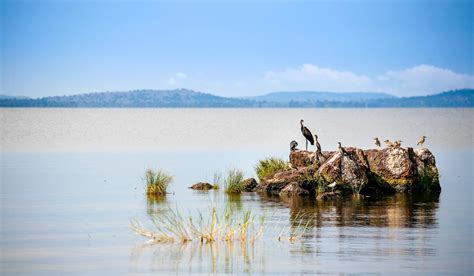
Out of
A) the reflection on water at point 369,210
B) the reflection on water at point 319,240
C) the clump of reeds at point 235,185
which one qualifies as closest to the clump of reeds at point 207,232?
the reflection on water at point 319,240

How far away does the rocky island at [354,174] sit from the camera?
25406mm

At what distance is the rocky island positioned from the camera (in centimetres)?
2541

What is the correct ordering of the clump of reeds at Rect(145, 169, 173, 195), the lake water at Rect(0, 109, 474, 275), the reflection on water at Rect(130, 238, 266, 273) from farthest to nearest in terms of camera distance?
the clump of reeds at Rect(145, 169, 173, 195) → the lake water at Rect(0, 109, 474, 275) → the reflection on water at Rect(130, 238, 266, 273)

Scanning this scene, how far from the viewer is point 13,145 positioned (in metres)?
53.0

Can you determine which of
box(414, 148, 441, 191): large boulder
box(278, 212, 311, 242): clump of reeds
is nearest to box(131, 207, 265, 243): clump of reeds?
box(278, 212, 311, 242): clump of reeds

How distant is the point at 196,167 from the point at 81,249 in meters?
19.0

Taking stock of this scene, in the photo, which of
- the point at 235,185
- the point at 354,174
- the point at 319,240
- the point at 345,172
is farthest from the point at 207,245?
the point at 235,185

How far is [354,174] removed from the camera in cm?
2550

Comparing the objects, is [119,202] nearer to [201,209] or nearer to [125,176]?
[201,209]

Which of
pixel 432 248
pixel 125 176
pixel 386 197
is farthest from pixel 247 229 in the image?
pixel 125 176

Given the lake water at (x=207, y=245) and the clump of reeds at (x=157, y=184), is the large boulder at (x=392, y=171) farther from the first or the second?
the clump of reeds at (x=157, y=184)

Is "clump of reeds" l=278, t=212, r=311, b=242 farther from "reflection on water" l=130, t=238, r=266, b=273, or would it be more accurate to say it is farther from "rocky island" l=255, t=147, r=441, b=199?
"rocky island" l=255, t=147, r=441, b=199

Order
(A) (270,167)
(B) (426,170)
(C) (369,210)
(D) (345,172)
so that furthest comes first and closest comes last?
(A) (270,167) → (B) (426,170) → (D) (345,172) → (C) (369,210)

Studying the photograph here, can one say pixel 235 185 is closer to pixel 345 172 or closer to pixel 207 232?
pixel 345 172
